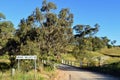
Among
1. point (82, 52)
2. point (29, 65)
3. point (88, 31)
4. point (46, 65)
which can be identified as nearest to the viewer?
point (29, 65)

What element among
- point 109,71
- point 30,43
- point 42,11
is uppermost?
point 42,11

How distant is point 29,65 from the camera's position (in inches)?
1446

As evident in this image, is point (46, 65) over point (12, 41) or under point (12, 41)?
under

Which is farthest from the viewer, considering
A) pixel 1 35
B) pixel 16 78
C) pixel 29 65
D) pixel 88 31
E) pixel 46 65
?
pixel 88 31

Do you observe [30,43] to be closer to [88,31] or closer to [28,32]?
[28,32]

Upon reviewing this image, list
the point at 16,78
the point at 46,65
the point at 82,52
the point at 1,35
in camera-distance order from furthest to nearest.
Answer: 1. the point at 1,35
2. the point at 82,52
3. the point at 46,65
4. the point at 16,78

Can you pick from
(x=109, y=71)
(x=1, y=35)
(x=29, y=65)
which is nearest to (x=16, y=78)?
(x=29, y=65)

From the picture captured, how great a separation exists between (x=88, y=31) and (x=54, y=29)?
6574cm

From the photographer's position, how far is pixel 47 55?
131ft

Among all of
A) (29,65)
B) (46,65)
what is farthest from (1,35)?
(29,65)

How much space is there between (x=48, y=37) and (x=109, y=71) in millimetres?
10216

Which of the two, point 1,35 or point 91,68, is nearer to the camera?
point 91,68

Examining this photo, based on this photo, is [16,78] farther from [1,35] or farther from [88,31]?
[88,31]

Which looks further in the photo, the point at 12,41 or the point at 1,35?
the point at 1,35
